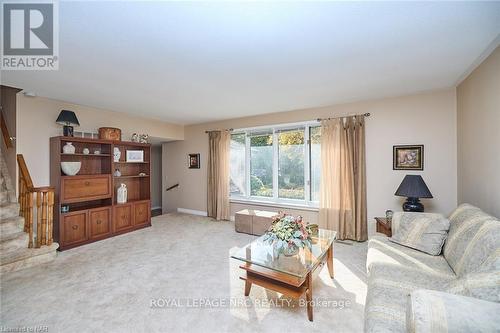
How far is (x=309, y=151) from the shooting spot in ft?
14.0

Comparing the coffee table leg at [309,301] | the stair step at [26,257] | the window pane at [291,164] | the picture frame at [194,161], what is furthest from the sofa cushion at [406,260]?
the picture frame at [194,161]

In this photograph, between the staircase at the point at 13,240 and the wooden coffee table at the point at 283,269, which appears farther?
the staircase at the point at 13,240

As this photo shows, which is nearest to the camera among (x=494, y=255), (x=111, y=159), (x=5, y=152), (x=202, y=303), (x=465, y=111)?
(x=494, y=255)

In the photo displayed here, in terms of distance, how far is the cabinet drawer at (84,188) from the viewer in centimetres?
345

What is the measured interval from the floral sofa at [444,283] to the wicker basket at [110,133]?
14.8 feet

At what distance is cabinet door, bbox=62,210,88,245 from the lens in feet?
11.1

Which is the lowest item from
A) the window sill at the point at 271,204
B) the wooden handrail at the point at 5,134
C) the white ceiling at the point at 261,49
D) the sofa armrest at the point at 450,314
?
the window sill at the point at 271,204

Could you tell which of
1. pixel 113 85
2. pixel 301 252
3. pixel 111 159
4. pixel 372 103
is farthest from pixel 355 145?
pixel 111 159

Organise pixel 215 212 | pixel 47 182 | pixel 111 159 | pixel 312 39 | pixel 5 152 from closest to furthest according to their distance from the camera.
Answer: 1. pixel 312 39
2. pixel 5 152
3. pixel 47 182
4. pixel 111 159
5. pixel 215 212

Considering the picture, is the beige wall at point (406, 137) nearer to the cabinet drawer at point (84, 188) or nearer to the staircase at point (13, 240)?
the cabinet drawer at point (84, 188)

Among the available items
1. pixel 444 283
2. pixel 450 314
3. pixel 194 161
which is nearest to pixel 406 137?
pixel 444 283

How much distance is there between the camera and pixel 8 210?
301cm

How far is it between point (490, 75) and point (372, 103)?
1.53 metres

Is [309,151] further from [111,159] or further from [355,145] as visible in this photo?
[111,159]
